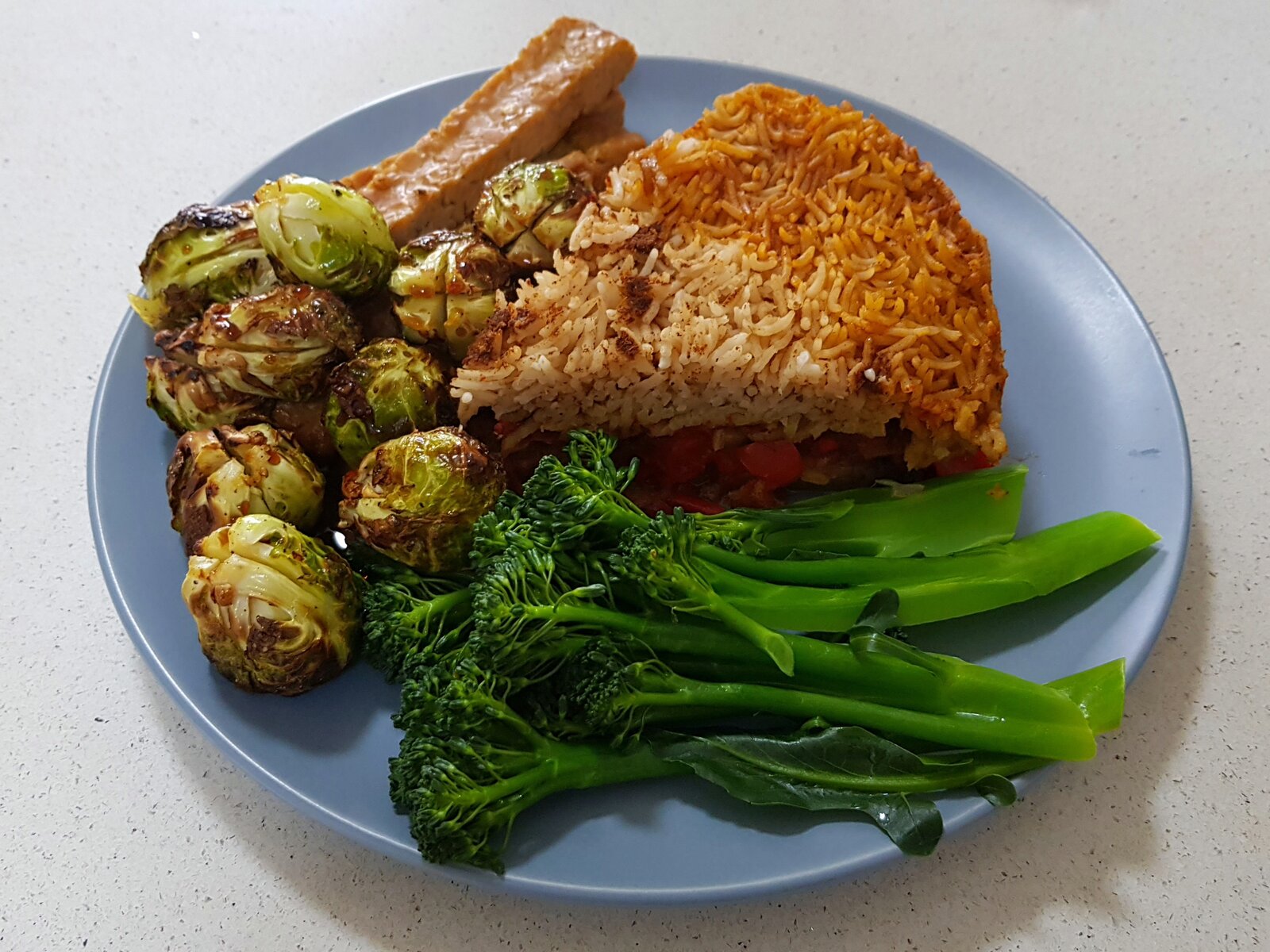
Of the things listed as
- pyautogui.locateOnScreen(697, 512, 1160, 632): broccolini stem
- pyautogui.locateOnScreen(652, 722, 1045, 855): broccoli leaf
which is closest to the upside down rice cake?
pyautogui.locateOnScreen(697, 512, 1160, 632): broccolini stem

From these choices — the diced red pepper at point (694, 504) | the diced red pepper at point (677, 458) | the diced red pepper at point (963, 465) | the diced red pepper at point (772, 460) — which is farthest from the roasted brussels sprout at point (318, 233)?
the diced red pepper at point (963, 465)

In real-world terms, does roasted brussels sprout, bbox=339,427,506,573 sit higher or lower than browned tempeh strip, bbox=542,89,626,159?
lower

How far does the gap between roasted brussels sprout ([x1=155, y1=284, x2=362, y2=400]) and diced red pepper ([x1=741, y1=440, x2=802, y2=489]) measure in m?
1.23

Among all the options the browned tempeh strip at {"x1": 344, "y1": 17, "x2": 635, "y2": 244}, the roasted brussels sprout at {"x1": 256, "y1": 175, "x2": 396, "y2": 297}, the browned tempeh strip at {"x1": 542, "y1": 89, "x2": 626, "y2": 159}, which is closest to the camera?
the roasted brussels sprout at {"x1": 256, "y1": 175, "x2": 396, "y2": 297}

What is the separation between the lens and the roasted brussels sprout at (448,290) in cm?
276

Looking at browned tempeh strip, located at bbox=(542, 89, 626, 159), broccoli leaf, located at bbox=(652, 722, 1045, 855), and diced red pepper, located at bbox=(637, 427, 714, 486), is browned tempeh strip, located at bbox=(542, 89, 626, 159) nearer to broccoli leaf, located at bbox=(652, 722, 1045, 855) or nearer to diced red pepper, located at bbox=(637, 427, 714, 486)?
diced red pepper, located at bbox=(637, 427, 714, 486)

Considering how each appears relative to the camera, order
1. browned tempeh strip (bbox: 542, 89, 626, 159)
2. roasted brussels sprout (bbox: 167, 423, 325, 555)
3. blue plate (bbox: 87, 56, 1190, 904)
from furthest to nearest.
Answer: browned tempeh strip (bbox: 542, 89, 626, 159) < roasted brussels sprout (bbox: 167, 423, 325, 555) < blue plate (bbox: 87, 56, 1190, 904)

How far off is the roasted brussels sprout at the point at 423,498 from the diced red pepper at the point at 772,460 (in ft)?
2.57

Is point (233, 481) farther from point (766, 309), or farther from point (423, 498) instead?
point (766, 309)

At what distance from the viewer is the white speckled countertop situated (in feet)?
7.12

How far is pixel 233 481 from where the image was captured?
2.46 metres

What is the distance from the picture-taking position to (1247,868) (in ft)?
7.24

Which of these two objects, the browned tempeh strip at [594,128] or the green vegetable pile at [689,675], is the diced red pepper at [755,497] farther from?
the browned tempeh strip at [594,128]

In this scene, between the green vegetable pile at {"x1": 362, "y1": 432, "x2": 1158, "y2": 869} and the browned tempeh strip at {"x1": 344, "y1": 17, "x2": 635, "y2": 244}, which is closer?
the green vegetable pile at {"x1": 362, "y1": 432, "x2": 1158, "y2": 869}
